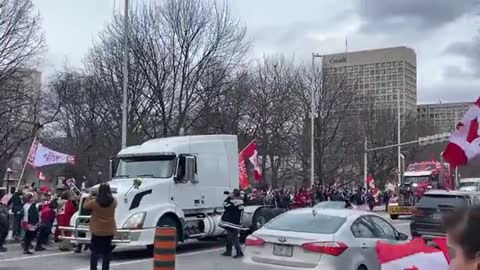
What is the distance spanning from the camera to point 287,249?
438 inches

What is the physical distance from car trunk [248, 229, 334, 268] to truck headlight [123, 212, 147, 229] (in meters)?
5.84

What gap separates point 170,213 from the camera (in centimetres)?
1789

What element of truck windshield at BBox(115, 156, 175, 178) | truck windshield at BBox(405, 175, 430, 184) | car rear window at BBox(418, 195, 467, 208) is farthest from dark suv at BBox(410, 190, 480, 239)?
truck windshield at BBox(405, 175, 430, 184)

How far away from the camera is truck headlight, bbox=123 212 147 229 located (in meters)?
16.8

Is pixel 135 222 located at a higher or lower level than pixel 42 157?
lower

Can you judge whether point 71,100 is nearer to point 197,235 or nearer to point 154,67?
point 154,67

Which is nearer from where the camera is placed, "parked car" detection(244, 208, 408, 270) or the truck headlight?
"parked car" detection(244, 208, 408, 270)

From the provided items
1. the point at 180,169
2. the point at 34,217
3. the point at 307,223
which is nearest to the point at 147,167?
the point at 180,169

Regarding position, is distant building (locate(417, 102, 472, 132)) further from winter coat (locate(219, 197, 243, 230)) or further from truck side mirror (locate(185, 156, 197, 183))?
winter coat (locate(219, 197, 243, 230))

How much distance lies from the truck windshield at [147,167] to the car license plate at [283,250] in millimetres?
7365

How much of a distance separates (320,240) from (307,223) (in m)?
0.70

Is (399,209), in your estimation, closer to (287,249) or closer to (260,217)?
(260,217)

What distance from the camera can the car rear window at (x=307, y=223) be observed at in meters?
11.3

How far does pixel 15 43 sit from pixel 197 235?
24.9 meters
